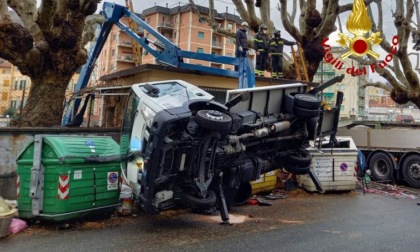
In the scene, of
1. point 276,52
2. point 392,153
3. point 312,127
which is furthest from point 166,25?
point 312,127

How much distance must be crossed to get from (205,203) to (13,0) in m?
9.24

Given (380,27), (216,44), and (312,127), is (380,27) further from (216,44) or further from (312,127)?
(216,44)

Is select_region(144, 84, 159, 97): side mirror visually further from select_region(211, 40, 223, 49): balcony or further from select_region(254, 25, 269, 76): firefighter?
select_region(211, 40, 223, 49): balcony

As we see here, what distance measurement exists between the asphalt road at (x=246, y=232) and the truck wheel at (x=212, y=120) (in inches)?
64.6

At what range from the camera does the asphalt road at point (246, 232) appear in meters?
5.46

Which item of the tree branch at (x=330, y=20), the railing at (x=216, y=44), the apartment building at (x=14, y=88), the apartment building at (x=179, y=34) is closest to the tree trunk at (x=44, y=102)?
the apartment building at (x=14, y=88)

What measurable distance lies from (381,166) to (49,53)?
1158 cm

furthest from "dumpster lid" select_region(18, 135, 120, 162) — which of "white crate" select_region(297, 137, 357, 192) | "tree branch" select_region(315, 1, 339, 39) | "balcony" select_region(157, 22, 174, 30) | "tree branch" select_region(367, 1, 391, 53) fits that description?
"balcony" select_region(157, 22, 174, 30)

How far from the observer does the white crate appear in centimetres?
1041

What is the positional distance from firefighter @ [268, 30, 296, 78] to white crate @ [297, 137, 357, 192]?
4094 millimetres

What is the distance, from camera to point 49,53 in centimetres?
997

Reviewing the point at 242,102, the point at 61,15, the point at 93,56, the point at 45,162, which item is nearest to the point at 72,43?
the point at 61,15

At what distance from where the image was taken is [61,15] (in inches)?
379

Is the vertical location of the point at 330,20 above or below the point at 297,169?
above
